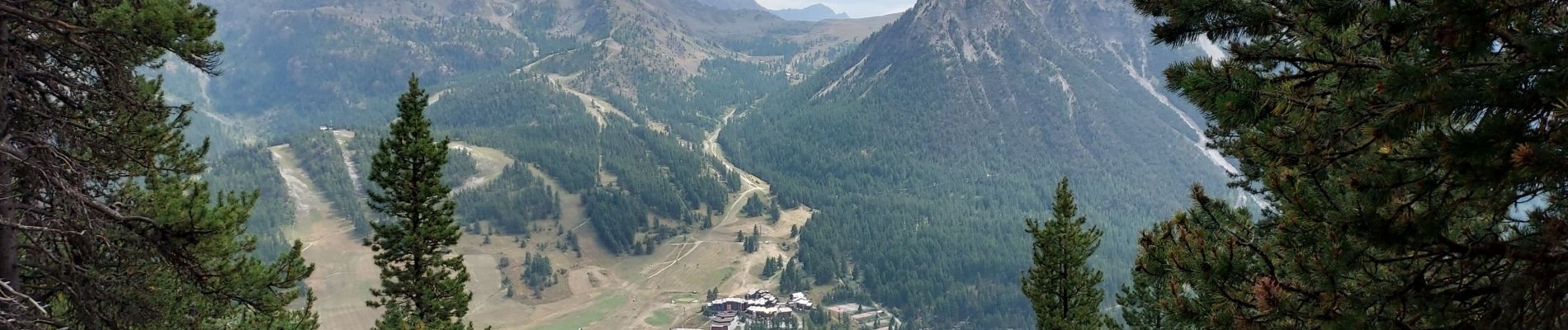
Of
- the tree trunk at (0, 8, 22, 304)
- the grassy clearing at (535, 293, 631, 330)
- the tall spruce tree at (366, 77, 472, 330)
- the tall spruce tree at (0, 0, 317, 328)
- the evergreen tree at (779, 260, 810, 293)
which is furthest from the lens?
the evergreen tree at (779, 260, 810, 293)

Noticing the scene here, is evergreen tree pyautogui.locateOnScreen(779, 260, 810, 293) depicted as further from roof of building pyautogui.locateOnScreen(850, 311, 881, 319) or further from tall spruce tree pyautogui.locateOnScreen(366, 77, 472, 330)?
tall spruce tree pyautogui.locateOnScreen(366, 77, 472, 330)

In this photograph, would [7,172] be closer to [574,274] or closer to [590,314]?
[590,314]

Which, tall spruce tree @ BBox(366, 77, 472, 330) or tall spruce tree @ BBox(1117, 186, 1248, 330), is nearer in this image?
tall spruce tree @ BBox(1117, 186, 1248, 330)

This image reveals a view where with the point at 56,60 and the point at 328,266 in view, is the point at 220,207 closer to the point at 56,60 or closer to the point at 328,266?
the point at 56,60

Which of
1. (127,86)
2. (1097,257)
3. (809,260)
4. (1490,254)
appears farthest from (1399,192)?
(1097,257)

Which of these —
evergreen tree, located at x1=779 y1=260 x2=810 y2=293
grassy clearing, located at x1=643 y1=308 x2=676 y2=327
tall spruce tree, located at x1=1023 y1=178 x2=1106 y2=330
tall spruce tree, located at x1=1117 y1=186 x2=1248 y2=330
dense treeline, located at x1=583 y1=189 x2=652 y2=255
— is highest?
dense treeline, located at x1=583 y1=189 x2=652 y2=255

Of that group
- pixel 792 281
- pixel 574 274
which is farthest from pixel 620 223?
pixel 792 281

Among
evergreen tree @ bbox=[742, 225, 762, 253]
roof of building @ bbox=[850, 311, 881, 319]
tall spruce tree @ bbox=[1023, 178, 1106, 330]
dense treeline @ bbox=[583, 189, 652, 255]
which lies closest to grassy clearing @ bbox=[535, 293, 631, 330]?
evergreen tree @ bbox=[742, 225, 762, 253]
